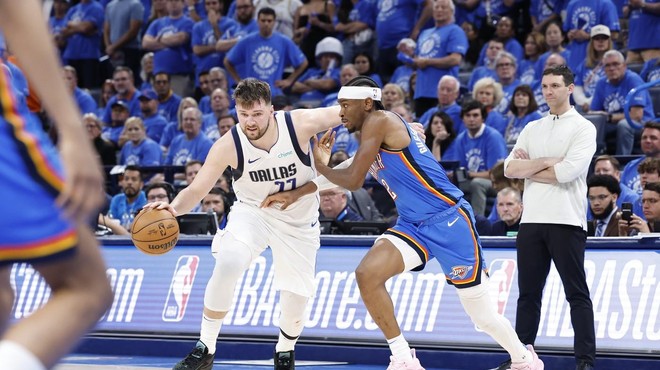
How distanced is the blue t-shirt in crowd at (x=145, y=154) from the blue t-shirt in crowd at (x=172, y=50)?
9.09 feet

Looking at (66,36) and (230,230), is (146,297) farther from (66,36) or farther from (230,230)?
(66,36)

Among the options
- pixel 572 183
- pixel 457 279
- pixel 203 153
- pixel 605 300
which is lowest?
pixel 203 153

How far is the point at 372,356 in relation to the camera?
357 inches

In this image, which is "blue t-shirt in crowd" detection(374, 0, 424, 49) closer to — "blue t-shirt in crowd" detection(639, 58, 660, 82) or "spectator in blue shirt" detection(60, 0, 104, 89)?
"blue t-shirt in crowd" detection(639, 58, 660, 82)

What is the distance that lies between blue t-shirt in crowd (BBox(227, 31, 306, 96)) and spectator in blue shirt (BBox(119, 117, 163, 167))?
1.90 m

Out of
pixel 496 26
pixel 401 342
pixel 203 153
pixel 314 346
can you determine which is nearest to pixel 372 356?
pixel 314 346

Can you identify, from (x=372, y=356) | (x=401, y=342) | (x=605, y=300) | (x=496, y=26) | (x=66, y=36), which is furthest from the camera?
(x=66, y=36)

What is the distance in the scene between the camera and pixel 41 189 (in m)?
2.74

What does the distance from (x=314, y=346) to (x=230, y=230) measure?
2.01 meters

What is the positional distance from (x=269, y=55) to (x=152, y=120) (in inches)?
81.1

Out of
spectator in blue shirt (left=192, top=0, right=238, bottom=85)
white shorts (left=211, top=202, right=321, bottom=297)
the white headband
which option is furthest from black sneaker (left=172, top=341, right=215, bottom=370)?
spectator in blue shirt (left=192, top=0, right=238, bottom=85)

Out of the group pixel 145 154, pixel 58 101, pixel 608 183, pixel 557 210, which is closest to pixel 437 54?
pixel 145 154

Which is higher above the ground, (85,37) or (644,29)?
(644,29)

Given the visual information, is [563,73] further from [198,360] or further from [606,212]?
[198,360]
